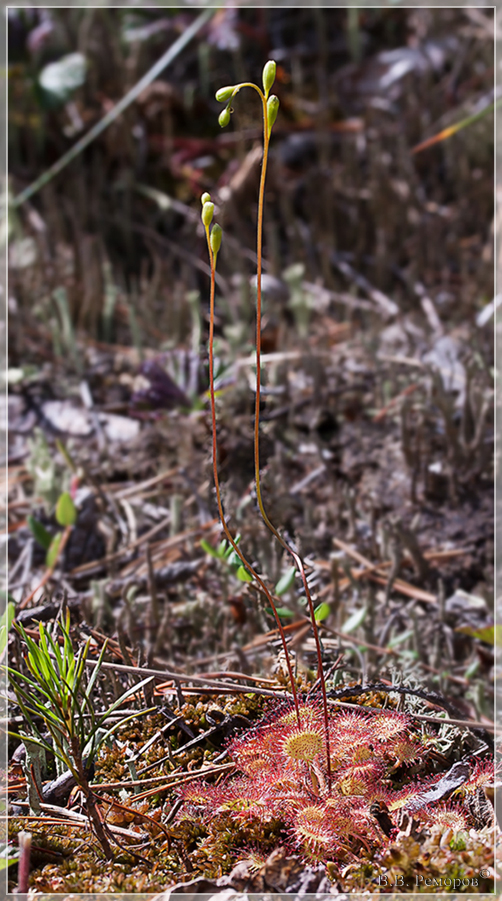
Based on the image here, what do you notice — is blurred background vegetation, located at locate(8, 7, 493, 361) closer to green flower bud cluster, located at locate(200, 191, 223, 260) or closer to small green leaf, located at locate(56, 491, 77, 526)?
small green leaf, located at locate(56, 491, 77, 526)

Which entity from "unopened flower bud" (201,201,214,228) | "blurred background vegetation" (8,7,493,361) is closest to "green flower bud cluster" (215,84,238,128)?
"unopened flower bud" (201,201,214,228)

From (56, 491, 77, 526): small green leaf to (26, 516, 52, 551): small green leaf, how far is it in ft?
0.22

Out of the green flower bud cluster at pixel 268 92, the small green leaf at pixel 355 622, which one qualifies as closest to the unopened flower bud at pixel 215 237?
the green flower bud cluster at pixel 268 92

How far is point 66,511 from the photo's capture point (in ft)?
8.07

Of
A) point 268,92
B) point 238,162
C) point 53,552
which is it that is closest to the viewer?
point 268,92

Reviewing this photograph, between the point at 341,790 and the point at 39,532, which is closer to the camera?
the point at 341,790

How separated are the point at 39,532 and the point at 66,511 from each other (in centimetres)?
11

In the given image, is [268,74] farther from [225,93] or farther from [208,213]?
[208,213]

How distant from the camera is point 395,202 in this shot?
4277 millimetres

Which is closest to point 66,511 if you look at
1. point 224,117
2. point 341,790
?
point 341,790

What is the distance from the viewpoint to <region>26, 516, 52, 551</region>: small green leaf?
2.37 m

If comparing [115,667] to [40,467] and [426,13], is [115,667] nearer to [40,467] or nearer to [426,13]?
[40,467]

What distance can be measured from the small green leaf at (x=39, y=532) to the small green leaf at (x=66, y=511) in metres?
0.07

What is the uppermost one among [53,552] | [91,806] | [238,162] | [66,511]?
[238,162]
